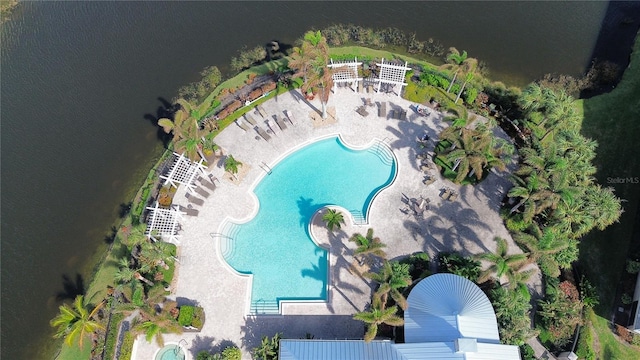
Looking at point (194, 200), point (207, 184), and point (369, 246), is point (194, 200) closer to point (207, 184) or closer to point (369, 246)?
point (207, 184)

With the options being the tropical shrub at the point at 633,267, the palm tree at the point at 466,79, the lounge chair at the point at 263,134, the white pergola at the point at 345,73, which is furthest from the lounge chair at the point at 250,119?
the tropical shrub at the point at 633,267

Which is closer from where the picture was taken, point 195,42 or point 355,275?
point 355,275

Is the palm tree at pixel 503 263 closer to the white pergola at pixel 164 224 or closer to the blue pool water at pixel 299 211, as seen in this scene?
the blue pool water at pixel 299 211

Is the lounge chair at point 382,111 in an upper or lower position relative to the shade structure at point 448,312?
upper

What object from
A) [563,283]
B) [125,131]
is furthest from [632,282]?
[125,131]

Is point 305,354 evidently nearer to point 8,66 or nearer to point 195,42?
point 195,42
